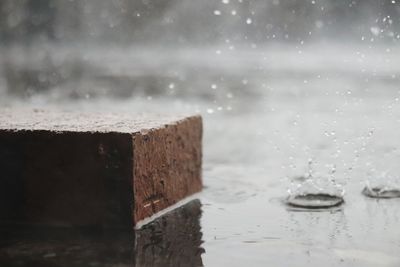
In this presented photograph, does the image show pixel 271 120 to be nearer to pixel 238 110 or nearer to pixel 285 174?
pixel 238 110

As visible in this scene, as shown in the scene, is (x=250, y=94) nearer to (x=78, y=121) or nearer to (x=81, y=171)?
(x=78, y=121)

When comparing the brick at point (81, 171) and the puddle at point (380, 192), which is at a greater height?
the brick at point (81, 171)

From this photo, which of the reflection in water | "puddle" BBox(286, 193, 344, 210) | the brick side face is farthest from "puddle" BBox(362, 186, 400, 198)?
the reflection in water

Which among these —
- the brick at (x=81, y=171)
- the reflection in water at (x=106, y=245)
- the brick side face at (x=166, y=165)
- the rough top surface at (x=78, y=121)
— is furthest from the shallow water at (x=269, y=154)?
the rough top surface at (x=78, y=121)

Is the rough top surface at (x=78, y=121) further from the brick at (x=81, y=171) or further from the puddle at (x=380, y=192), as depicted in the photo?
the puddle at (x=380, y=192)

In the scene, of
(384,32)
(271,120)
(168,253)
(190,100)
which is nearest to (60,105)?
(190,100)

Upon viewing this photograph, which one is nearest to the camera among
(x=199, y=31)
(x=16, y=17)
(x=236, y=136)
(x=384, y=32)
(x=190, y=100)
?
(x=236, y=136)
